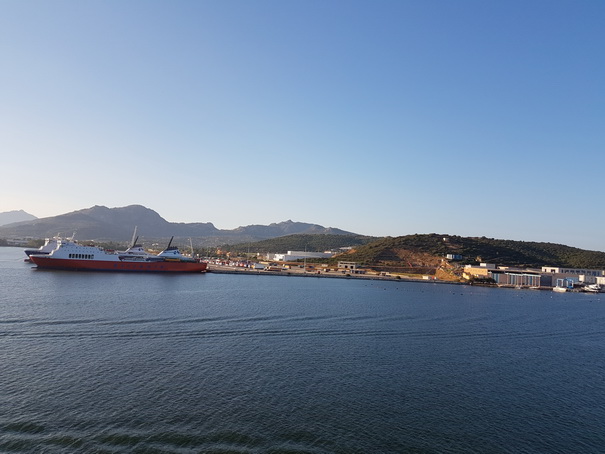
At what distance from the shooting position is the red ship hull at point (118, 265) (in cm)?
7700

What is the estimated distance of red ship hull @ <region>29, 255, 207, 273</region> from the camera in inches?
3031

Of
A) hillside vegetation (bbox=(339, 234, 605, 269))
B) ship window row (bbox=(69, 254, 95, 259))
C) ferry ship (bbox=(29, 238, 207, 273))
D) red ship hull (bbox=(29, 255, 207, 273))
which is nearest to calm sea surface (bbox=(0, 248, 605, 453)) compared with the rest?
red ship hull (bbox=(29, 255, 207, 273))

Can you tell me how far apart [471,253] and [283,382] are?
117 meters

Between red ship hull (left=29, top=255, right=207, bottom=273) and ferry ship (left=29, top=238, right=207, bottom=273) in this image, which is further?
ferry ship (left=29, top=238, right=207, bottom=273)

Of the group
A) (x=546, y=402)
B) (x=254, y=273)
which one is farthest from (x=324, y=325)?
(x=254, y=273)

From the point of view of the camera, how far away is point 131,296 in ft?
154

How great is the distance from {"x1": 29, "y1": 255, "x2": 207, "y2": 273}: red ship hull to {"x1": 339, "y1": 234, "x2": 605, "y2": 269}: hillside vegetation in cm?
5120

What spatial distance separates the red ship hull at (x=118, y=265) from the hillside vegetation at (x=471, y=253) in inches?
2016

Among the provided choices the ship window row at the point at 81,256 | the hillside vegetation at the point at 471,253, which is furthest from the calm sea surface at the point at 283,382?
the hillside vegetation at the point at 471,253

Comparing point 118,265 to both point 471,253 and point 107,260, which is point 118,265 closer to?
point 107,260

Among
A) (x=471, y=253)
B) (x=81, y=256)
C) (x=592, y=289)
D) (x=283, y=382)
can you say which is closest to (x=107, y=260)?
(x=81, y=256)

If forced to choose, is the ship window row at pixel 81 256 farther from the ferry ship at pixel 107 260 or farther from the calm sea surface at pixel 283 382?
the calm sea surface at pixel 283 382

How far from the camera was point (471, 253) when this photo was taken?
12550 centimetres

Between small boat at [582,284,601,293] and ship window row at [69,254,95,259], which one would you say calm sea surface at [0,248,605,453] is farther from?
small boat at [582,284,601,293]
